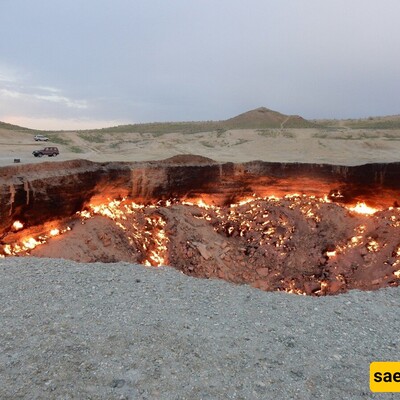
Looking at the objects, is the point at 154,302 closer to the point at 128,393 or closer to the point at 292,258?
the point at 128,393

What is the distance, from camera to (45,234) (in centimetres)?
1519

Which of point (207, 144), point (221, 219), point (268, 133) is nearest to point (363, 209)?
point (221, 219)

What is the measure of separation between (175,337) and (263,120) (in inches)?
3322

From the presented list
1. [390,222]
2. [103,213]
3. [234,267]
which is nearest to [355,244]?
[390,222]

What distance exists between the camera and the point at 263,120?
8781 centimetres

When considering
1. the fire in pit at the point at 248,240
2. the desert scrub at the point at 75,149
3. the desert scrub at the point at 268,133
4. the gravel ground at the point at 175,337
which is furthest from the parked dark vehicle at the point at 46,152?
the desert scrub at the point at 268,133

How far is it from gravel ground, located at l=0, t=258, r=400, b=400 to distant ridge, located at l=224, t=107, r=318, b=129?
7447 centimetres

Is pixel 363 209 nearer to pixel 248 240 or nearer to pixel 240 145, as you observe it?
pixel 248 240

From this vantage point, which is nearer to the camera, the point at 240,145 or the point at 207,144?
the point at 240,145

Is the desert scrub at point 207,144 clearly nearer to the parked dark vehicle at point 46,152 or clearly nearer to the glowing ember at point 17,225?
the parked dark vehicle at point 46,152

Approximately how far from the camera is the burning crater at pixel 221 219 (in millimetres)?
15289

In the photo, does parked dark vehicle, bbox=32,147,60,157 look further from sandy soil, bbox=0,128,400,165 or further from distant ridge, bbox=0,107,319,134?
distant ridge, bbox=0,107,319,134

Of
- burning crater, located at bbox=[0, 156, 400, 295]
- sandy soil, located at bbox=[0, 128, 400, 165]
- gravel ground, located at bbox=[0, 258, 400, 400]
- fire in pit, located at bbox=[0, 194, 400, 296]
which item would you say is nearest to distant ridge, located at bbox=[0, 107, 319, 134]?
sandy soil, located at bbox=[0, 128, 400, 165]

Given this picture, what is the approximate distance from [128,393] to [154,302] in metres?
2.97
